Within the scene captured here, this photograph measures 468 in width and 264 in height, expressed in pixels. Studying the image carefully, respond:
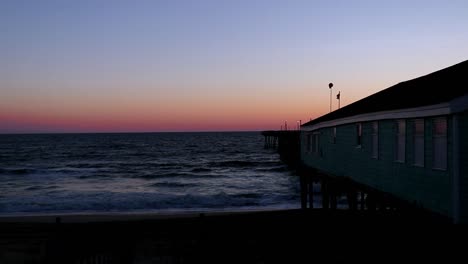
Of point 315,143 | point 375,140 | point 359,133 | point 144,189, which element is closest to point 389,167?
point 375,140

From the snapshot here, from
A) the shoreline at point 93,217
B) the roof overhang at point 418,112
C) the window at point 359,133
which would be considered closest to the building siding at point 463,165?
the roof overhang at point 418,112

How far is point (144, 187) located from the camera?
4238 cm

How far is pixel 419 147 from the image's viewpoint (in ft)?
40.8

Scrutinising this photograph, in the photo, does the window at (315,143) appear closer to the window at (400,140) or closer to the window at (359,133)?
the window at (359,133)

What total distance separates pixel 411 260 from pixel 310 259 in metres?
2.30

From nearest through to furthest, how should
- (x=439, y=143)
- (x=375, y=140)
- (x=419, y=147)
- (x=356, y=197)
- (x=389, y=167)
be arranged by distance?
(x=439, y=143) → (x=419, y=147) → (x=389, y=167) → (x=375, y=140) → (x=356, y=197)

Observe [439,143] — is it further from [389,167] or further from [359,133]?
[359,133]

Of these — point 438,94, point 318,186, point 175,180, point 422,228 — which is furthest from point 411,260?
point 175,180

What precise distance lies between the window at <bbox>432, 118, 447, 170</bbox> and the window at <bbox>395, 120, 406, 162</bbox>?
1803mm

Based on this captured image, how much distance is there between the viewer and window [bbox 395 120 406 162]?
13.5 m

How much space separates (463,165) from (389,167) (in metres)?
4.11

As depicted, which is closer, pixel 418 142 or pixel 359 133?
pixel 418 142

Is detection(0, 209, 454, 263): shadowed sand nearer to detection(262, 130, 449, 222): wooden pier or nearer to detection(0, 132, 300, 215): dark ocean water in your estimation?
detection(262, 130, 449, 222): wooden pier

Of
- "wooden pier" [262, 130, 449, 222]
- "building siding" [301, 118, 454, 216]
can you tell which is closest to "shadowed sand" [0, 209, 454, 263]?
"wooden pier" [262, 130, 449, 222]
